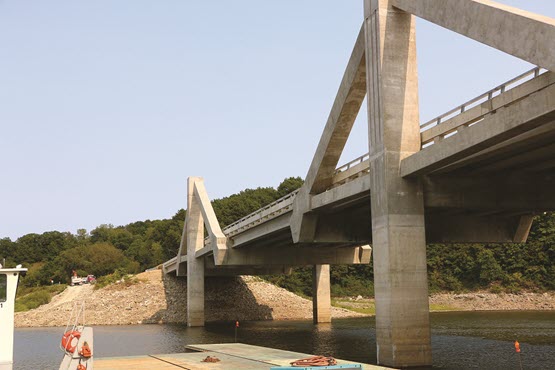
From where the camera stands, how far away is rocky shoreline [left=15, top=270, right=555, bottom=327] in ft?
265

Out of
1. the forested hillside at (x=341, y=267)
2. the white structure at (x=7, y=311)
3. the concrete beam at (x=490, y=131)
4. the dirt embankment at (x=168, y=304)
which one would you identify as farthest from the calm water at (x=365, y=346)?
the forested hillside at (x=341, y=267)

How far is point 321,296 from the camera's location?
73.2 metres

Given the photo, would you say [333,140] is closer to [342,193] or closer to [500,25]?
[342,193]

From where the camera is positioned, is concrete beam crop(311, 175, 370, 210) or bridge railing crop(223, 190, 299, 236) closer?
concrete beam crop(311, 175, 370, 210)

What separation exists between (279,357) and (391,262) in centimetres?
675

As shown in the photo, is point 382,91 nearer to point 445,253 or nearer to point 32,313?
point 32,313

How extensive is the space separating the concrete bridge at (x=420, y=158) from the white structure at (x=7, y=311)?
15734 mm

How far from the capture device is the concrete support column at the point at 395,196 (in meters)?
27.6

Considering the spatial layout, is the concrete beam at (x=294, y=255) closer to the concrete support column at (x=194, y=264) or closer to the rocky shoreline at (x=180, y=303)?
the concrete support column at (x=194, y=264)

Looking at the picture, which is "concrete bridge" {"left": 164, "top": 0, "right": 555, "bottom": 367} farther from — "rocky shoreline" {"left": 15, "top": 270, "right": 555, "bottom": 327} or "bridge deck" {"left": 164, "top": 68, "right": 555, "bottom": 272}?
"rocky shoreline" {"left": 15, "top": 270, "right": 555, "bottom": 327}

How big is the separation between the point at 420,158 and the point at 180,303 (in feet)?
211

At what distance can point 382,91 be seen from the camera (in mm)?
29250

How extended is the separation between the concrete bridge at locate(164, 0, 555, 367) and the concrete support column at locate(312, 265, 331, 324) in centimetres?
3199

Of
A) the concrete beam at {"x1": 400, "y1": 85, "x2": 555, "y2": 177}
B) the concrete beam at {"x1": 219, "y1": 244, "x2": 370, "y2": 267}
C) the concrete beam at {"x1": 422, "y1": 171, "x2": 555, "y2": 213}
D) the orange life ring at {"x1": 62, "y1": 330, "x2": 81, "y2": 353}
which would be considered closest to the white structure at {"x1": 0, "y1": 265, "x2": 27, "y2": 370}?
the orange life ring at {"x1": 62, "y1": 330, "x2": 81, "y2": 353}
